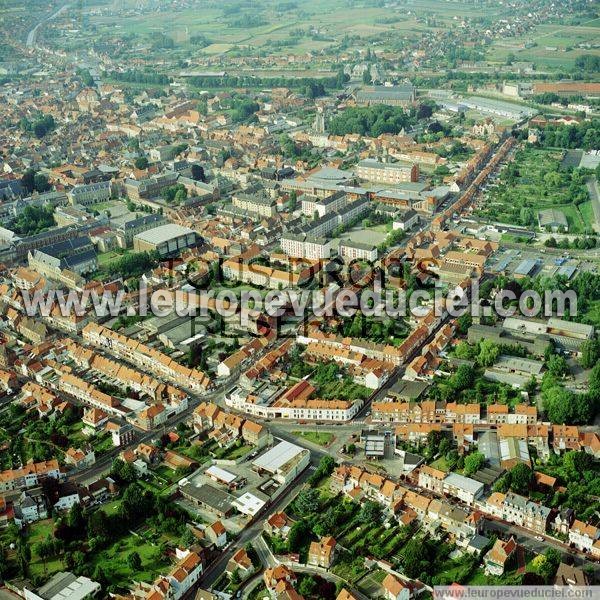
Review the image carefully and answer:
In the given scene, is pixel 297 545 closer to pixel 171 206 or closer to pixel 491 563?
pixel 491 563

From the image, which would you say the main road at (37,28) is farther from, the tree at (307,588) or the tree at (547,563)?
the tree at (547,563)

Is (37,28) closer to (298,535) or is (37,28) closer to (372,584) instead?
(298,535)

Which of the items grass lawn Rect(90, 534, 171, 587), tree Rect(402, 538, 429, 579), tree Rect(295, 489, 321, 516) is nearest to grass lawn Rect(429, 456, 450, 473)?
tree Rect(402, 538, 429, 579)

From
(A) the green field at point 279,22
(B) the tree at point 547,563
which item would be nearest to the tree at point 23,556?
(B) the tree at point 547,563

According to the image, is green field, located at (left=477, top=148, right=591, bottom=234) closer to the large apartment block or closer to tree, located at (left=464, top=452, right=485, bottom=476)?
the large apartment block

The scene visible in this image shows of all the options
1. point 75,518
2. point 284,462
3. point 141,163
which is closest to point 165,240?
point 141,163

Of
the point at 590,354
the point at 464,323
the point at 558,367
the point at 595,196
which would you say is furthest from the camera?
the point at 595,196
